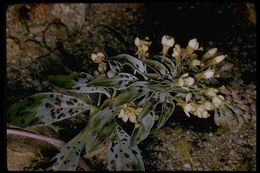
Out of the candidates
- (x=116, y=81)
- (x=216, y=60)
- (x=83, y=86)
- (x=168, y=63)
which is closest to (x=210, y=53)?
(x=216, y=60)

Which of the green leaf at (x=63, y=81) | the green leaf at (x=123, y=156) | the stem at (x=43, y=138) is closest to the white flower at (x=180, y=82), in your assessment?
the green leaf at (x=123, y=156)

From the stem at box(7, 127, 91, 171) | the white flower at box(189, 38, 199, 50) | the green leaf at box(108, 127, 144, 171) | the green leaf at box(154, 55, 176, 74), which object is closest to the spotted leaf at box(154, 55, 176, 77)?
the green leaf at box(154, 55, 176, 74)

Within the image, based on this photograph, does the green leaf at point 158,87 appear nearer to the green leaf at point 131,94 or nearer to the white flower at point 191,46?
the green leaf at point 131,94

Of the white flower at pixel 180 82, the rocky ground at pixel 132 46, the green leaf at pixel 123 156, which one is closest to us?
the white flower at pixel 180 82

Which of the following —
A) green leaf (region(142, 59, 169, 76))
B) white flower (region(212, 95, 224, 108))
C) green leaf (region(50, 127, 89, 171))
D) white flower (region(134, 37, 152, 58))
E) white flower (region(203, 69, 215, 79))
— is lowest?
green leaf (region(50, 127, 89, 171))

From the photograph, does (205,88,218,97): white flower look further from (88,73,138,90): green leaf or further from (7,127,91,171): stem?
(7,127,91,171): stem

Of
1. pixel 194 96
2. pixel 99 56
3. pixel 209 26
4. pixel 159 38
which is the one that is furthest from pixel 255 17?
pixel 99 56

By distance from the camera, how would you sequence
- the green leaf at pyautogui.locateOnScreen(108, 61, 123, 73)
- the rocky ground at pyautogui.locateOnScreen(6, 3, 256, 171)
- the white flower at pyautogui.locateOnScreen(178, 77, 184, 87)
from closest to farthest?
1. the white flower at pyautogui.locateOnScreen(178, 77, 184, 87)
2. the green leaf at pyautogui.locateOnScreen(108, 61, 123, 73)
3. the rocky ground at pyautogui.locateOnScreen(6, 3, 256, 171)

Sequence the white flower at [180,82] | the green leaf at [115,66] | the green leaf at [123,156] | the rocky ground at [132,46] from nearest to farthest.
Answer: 1. the white flower at [180,82]
2. the green leaf at [123,156]
3. the green leaf at [115,66]
4. the rocky ground at [132,46]
